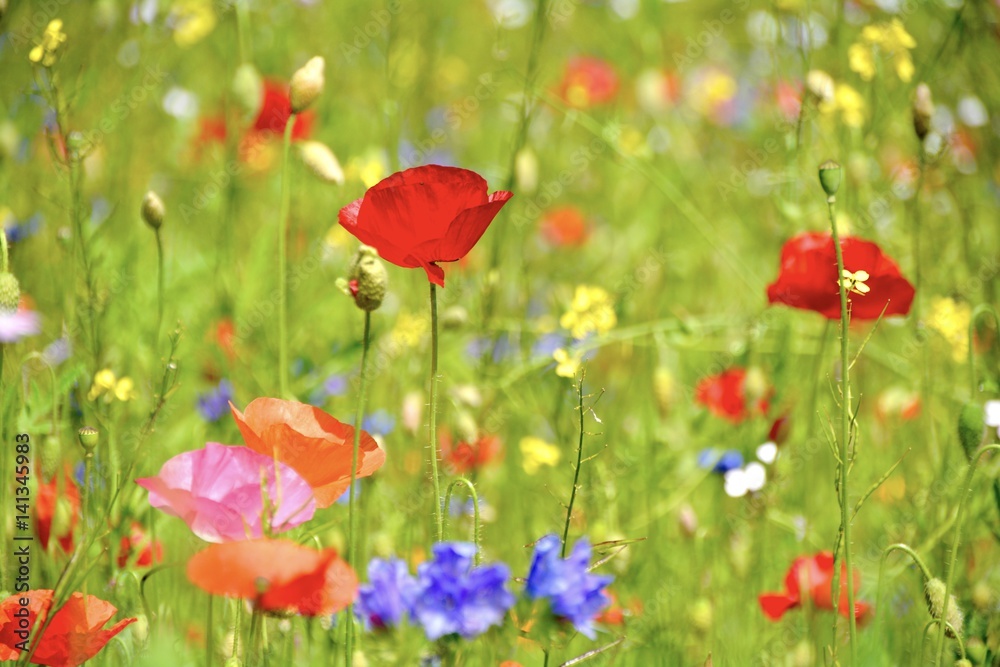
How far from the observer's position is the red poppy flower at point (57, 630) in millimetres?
918

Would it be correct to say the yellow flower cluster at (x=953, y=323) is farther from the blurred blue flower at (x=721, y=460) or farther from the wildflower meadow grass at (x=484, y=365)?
the blurred blue flower at (x=721, y=460)

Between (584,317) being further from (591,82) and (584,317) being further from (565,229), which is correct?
(591,82)

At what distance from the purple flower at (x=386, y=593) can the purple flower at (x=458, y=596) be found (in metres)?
0.02

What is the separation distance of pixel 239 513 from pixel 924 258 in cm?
171

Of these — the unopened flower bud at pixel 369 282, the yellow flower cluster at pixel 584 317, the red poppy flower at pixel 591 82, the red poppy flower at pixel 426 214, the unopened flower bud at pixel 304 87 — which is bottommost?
the yellow flower cluster at pixel 584 317

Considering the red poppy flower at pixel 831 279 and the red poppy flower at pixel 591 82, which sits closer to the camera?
the red poppy flower at pixel 831 279

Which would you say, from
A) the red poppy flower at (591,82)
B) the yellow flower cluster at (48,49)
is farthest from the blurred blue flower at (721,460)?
the red poppy flower at (591,82)

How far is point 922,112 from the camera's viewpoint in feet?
4.54

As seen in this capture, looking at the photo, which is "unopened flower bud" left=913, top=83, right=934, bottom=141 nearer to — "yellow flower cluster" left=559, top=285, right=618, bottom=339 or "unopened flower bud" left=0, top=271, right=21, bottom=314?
"yellow flower cluster" left=559, top=285, right=618, bottom=339

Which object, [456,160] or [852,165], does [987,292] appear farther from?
[456,160]

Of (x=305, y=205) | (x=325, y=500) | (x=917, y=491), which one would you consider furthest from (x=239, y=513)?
(x=305, y=205)

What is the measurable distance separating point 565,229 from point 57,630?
1994mm

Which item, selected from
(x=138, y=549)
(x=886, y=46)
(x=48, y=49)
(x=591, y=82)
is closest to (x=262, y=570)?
(x=138, y=549)

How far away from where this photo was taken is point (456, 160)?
312cm
